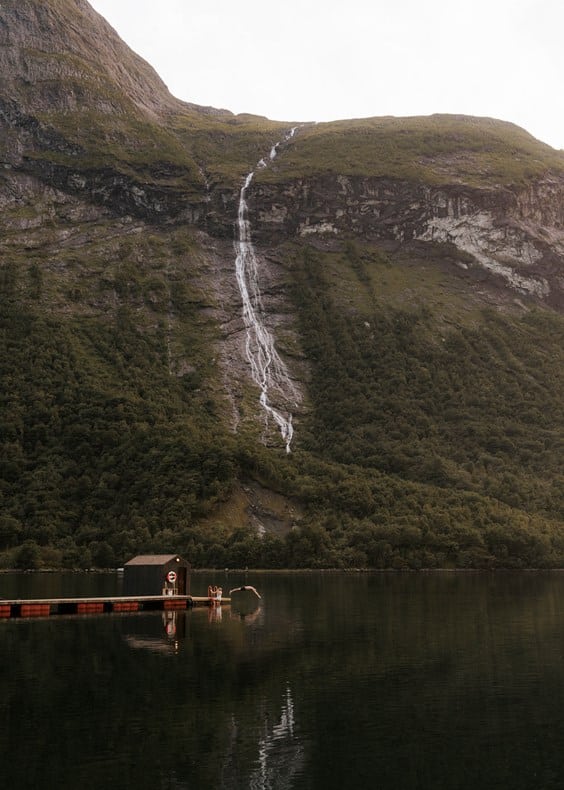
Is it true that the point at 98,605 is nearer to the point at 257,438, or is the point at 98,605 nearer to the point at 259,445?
the point at 259,445

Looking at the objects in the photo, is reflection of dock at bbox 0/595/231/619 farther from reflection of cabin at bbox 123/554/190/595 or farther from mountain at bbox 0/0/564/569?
mountain at bbox 0/0/564/569

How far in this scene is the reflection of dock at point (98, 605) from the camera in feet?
207

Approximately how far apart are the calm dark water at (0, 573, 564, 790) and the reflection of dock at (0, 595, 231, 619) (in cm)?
410

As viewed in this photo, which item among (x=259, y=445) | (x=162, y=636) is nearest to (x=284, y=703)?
(x=162, y=636)

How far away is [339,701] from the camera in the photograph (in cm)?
3198

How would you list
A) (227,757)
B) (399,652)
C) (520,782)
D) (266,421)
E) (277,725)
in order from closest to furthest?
(520,782) < (227,757) < (277,725) < (399,652) < (266,421)

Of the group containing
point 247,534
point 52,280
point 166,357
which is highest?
point 52,280

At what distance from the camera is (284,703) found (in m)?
31.8

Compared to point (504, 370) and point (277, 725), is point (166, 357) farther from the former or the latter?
point (277, 725)

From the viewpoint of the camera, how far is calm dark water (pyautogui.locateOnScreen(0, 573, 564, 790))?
78.9 ft

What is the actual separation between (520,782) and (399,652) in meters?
20.6

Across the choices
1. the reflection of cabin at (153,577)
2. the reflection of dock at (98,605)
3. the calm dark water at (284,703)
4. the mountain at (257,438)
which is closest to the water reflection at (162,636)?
the calm dark water at (284,703)

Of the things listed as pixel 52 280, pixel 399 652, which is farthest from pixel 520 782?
pixel 52 280

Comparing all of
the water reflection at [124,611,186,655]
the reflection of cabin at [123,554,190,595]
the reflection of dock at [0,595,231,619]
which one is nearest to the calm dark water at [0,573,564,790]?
the water reflection at [124,611,186,655]
